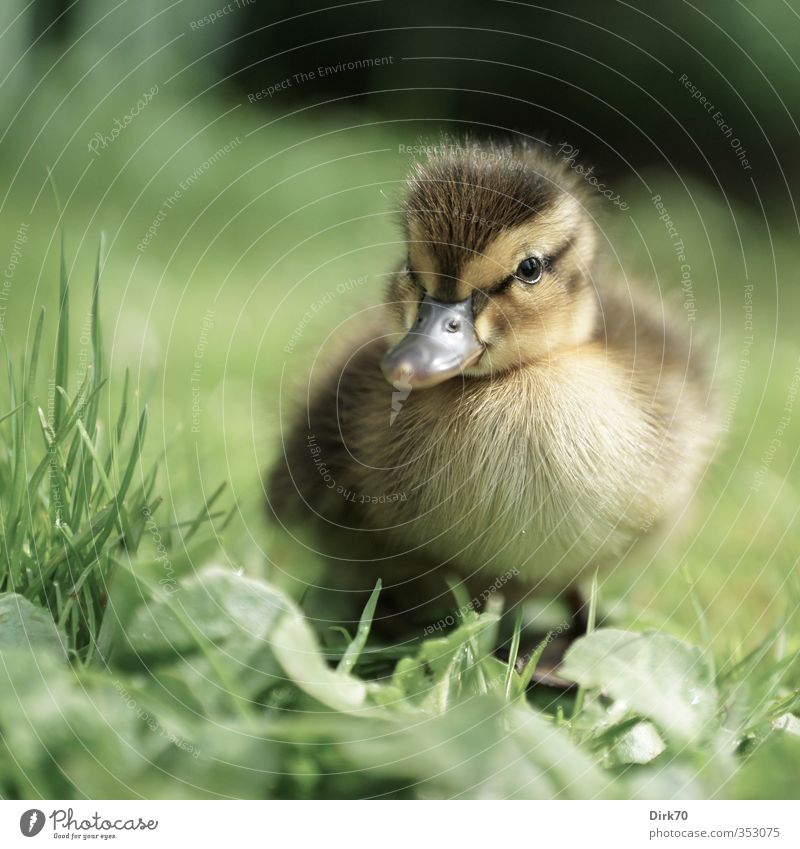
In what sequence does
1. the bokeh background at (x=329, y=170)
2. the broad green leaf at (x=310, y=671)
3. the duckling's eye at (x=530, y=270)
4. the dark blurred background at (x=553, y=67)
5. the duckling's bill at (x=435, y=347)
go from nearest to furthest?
the broad green leaf at (x=310, y=671) < the duckling's bill at (x=435, y=347) < the duckling's eye at (x=530, y=270) < the bokeh background at (x=329, y=170) < the dark blurred background at (x=553, y=67)

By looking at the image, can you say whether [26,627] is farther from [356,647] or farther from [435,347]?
[435,347]

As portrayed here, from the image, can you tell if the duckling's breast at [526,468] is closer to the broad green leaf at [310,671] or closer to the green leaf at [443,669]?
the green leaf at [443,669]

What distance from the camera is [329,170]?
2336 millimetres

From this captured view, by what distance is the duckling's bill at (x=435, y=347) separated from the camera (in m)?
0.88

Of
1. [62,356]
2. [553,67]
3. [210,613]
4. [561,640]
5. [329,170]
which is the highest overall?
[553,67]

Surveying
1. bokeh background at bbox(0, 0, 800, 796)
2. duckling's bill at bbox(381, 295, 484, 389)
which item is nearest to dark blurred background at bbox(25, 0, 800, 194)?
bokeh background at bbox(0, 0, 800, 796)

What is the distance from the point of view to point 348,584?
1065 mm

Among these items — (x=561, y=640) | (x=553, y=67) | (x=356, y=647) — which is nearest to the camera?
(x=356, y=647)

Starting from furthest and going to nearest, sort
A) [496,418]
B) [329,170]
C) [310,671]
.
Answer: [329,170] < [496,418] < [310,671]

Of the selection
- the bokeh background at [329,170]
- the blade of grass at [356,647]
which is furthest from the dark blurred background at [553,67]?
the blade of grass at [356,647]

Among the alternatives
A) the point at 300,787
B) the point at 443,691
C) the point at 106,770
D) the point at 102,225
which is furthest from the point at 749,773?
the point at 102,225

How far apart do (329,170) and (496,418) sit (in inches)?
59.1

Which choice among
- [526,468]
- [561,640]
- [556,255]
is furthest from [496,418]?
[561,640]

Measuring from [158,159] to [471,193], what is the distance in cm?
141
